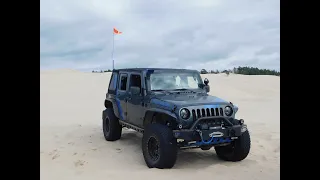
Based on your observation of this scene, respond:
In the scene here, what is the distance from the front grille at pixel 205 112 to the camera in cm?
637

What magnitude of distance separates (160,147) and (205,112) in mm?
1066

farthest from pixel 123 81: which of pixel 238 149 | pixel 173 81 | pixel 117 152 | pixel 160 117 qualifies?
pixel 238 149

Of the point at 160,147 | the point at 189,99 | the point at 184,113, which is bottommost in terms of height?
the point at 160,147

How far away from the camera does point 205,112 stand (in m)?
6.42

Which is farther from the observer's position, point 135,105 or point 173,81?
point 135,105

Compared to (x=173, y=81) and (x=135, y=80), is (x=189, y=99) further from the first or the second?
(x=135, y=80)

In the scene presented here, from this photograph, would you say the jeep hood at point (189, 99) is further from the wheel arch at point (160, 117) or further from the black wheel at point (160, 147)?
the black wheel at point (160, 147)

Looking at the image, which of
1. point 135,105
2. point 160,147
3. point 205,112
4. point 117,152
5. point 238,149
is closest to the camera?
point 160,147

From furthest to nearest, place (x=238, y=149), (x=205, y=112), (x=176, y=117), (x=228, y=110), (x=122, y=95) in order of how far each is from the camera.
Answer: (x=122, y=95)
(x=238, y=149)
(x=228, y=110)
(x=205, y=112)
(x=176, y=117)

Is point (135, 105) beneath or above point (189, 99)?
beneath
